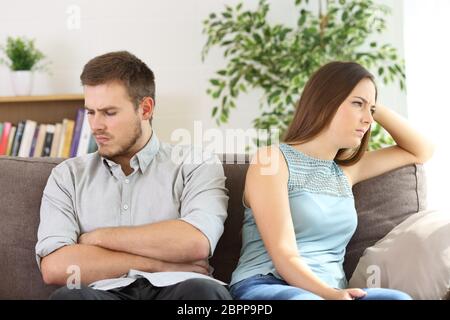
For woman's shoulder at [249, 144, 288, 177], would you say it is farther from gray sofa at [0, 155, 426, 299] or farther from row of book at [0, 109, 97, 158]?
row of book at [0, 109, 97, 158]

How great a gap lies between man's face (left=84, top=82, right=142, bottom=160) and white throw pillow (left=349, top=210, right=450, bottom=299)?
743mm

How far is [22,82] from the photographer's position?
374cm

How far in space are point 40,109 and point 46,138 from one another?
196mm

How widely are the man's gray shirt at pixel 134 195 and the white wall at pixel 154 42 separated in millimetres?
1671

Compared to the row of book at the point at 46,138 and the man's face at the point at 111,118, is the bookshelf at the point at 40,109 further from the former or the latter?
the man's face at the point at 111,118

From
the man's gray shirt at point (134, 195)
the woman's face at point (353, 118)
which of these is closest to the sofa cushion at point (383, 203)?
the woman's face at point (353, 118)

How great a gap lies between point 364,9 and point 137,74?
1738mm

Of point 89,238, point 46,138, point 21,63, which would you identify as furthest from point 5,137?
point 89,238

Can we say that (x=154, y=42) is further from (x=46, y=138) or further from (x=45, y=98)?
(x=46, y=138)

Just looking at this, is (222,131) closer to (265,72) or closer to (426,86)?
(265,72)

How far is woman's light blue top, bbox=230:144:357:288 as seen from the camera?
6.32 ft

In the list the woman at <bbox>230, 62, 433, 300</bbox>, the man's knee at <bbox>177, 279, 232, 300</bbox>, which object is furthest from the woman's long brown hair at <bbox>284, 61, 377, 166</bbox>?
the man's knee at <bbox>177, 279, 232, 300</bbox>
